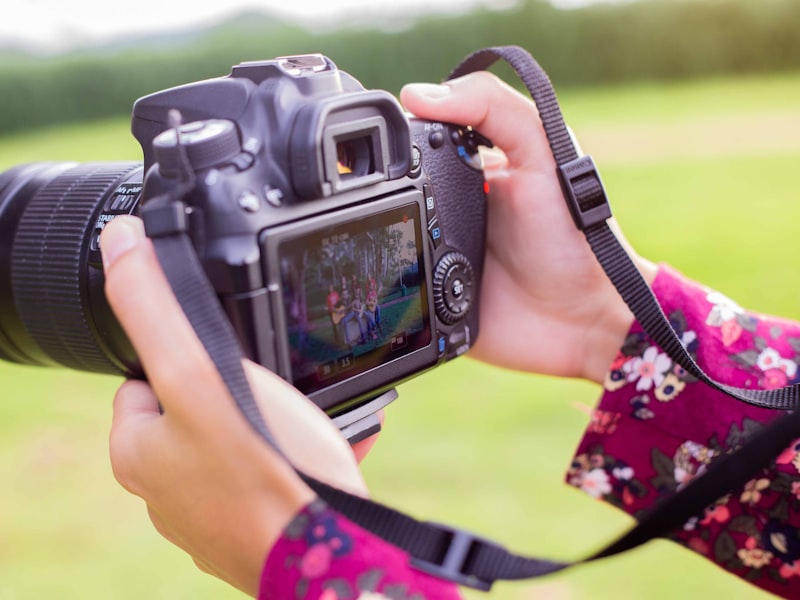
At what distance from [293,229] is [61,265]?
0.21 m

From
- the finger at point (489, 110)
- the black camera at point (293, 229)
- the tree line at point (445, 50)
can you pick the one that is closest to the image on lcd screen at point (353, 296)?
the black camera at point (293, 229)

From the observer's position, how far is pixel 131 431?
1.83 ft

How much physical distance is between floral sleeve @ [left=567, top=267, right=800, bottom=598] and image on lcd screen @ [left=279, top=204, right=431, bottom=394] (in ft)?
0.57

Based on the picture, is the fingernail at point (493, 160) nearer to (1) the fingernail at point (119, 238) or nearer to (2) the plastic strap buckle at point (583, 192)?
(2) the plastic strap buckle at point (583, 192)

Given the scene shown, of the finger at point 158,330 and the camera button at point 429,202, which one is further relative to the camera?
the camera button at point 429,202

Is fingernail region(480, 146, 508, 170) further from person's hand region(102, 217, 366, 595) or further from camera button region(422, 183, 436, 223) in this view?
person's hand region(102, 217, 366, 595)

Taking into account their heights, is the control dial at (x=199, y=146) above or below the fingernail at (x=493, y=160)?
above

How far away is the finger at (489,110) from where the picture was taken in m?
0.73

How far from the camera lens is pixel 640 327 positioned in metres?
0.73

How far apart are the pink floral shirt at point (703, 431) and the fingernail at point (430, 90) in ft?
0.76

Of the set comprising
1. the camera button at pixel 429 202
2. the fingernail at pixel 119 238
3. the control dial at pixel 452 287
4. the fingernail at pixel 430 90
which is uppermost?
the fingernail at pixel 430 90

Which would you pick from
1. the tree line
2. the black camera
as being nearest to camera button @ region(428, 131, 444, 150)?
the black camera

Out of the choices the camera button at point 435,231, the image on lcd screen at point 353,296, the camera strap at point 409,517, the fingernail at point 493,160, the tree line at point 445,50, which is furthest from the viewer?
the tree line at point 445,50

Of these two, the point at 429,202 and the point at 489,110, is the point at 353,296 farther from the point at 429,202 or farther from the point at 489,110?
the point at 489,110
